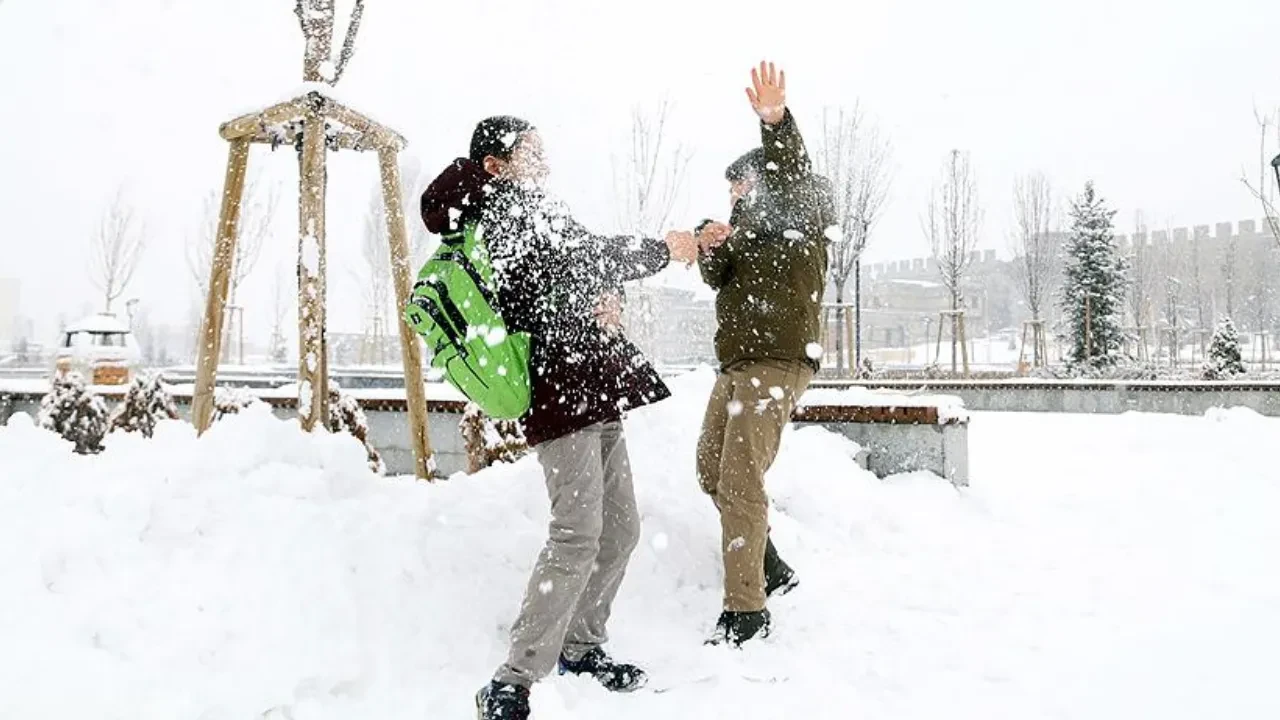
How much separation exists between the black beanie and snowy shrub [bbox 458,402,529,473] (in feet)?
10.1

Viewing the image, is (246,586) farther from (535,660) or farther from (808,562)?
(808,562)

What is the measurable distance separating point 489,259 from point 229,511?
139 centimetres

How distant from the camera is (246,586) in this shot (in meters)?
2.60

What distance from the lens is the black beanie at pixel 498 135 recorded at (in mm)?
2535

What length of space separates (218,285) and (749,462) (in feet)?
10.2

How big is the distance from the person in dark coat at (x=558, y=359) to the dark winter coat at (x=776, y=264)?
69 cm

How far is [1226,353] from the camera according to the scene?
18.4 meters

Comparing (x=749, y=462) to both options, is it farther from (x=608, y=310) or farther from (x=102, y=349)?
(x=102, y=349)

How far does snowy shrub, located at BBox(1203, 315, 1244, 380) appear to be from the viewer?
18.2 metres

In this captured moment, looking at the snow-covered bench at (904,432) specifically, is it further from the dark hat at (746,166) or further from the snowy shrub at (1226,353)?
the snowy shrub at (1226,353)

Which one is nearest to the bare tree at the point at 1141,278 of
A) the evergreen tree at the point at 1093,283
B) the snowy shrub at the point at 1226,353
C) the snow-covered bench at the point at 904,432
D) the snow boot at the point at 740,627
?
the evergreen tree at the point at 1093,283

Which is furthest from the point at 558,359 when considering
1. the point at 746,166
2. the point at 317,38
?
the point at 317,38

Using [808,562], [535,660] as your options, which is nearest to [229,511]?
[535,660]

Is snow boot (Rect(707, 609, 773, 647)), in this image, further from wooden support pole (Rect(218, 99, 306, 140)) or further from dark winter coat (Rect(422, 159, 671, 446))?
wooden support pole (Rect(218, 99, 306, 140))
